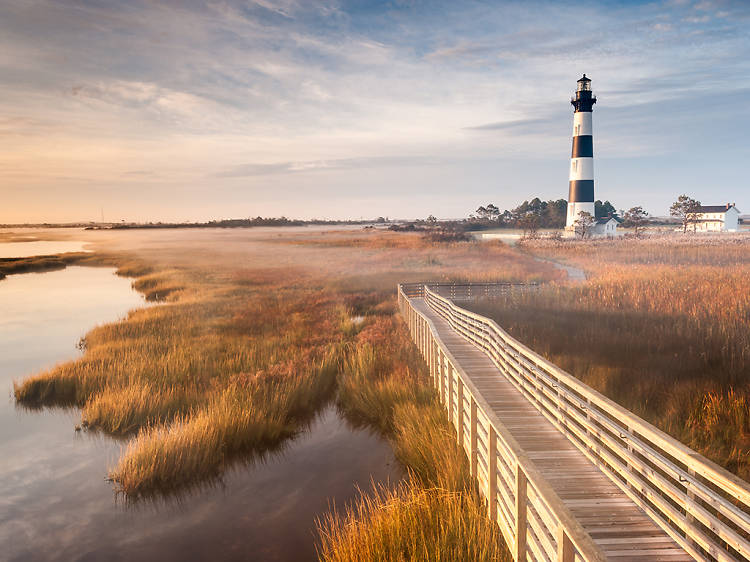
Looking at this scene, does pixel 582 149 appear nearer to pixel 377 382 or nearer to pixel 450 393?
pixel 377 382

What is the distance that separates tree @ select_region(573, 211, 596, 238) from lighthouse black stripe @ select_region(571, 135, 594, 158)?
26.4 ft

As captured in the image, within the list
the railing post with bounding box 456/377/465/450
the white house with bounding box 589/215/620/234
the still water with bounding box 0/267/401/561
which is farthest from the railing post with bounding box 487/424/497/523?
the white house with bounding box 589/215/620/234

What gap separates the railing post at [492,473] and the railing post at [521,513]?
0.98 metres

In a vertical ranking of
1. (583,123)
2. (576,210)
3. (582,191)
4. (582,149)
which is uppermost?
(583,123)

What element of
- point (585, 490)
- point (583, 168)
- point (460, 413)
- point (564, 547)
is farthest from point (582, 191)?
point (564, 547)

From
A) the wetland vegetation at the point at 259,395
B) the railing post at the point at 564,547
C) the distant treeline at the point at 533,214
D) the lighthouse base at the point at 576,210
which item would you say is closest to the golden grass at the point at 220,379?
the wetland vegetation at the point at 259,395

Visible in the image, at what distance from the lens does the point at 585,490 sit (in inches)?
206

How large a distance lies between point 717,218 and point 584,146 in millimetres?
48954

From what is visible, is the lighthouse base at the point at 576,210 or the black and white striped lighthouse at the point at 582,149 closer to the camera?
the black and white striped lighthouse at the point at 582,149

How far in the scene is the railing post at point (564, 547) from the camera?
3.44 metres

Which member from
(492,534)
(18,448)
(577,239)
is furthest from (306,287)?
(577,239)

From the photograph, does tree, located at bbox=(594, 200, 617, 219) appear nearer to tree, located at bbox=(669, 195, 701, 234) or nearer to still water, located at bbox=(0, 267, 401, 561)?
tree, located at bbox=(669, 195, 701, 234)

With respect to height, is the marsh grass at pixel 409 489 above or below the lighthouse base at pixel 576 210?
below

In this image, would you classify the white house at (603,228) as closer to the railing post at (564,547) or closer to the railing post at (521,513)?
the railing post at (521,513)
